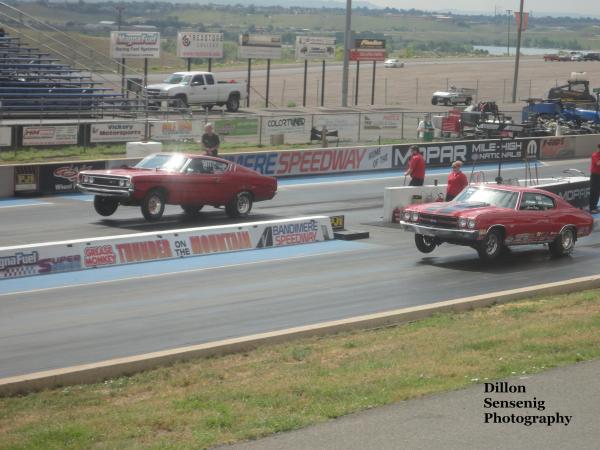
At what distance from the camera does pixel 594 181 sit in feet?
92.2

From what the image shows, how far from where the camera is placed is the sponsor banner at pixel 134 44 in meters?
54.3

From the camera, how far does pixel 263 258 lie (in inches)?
825

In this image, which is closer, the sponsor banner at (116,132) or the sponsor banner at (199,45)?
the sponsor banner at (116,132)

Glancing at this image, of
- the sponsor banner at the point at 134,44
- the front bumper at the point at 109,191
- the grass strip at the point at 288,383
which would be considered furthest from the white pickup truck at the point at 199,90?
the grass strip at the point at 288,383

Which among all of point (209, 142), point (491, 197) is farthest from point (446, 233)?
point (209, 142)

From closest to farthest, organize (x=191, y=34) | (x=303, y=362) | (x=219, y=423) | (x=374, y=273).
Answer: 1. (x=219, y=423)
2. (x=303, y=362)
3. (x=374, y=273)
4. (x=191, y=34)

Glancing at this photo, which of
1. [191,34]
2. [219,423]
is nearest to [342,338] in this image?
[219,423]

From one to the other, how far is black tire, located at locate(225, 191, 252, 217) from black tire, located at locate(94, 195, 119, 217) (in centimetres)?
264

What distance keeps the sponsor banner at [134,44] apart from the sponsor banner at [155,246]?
33375 millimetres

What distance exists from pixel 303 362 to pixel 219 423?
10.1 feet

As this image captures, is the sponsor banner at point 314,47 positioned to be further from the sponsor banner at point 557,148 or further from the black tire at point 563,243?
the black tire at point 563,243

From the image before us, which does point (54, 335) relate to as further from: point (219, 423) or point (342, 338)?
point (219, 423)

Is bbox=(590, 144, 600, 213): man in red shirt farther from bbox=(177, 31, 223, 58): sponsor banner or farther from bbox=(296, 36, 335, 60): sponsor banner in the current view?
bbox=(296, 36, 335, 60): sponsor banner

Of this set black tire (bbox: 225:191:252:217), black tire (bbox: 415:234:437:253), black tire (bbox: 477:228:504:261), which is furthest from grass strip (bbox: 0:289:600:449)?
black tire (bbox: 225:191:252:217)
